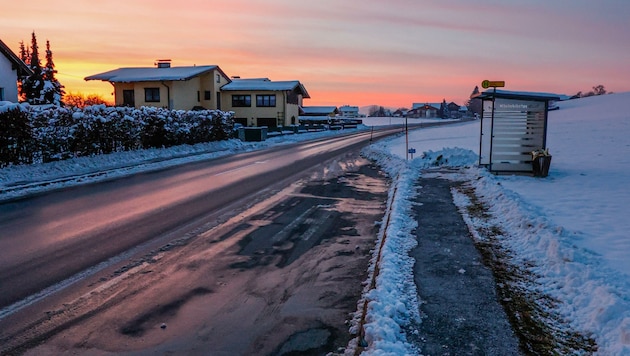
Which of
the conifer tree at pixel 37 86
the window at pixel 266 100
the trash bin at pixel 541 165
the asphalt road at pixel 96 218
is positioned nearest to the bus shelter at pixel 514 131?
the trash bin at pixel 541 165

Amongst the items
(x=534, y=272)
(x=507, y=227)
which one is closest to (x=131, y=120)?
(x=507, y=227)

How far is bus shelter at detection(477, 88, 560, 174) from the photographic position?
15.2 metres

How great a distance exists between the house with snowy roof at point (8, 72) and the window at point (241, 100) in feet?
89.8

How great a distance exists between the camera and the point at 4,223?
8.86 m

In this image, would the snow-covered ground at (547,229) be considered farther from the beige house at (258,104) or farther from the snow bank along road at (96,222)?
the beige house at (258,104)

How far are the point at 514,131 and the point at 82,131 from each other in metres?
16.3

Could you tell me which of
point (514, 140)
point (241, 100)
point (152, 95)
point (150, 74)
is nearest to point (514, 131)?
point (514, 140)

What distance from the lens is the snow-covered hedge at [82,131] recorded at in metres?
15.1

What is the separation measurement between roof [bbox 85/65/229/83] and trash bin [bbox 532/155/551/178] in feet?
122

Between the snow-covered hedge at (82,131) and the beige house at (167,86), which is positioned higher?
the beige house at (167,86)

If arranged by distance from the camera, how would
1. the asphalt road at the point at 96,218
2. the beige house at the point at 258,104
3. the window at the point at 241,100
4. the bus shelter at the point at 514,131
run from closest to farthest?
the asphalt road at the point at 96,218 < the bus shelter at the point at 514,131 < the beige house at the point at 258,104 < the window at the point at 241,100

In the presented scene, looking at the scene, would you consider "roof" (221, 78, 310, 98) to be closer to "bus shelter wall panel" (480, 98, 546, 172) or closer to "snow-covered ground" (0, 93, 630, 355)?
"snow-covered ground" (0, 93, 630, 355)

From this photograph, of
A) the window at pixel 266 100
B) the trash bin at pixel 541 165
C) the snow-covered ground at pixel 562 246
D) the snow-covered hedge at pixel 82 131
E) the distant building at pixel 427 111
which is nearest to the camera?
the snow-covered ground at pixel 562 246

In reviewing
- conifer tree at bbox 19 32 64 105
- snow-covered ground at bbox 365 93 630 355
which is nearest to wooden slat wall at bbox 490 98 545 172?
snow-covered ground at bbox 365 93 630 355
